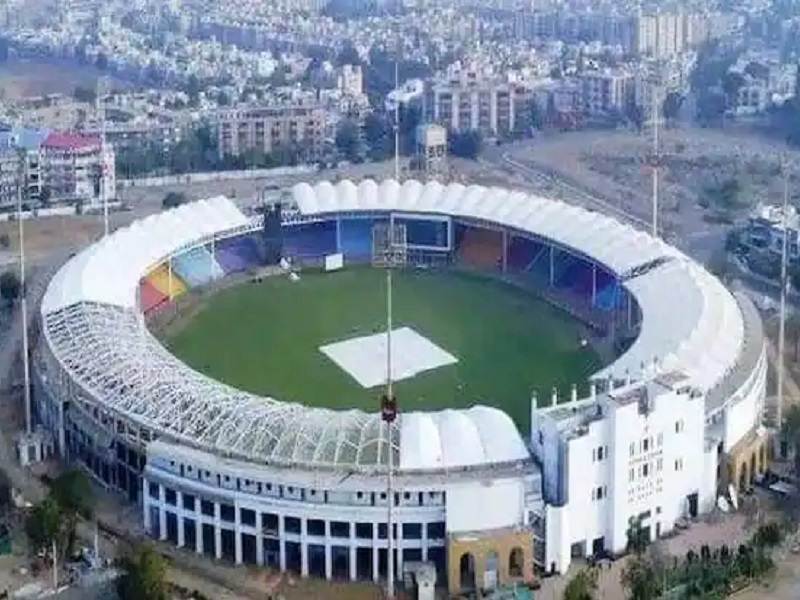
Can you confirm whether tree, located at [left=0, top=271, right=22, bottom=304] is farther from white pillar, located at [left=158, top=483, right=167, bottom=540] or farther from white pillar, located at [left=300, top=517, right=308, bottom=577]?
white pillar, located at [left=300, top=517, right=308, bottom=577]

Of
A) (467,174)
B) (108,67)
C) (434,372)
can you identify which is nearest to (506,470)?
(434,372)

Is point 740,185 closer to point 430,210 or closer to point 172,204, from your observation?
point 430,210

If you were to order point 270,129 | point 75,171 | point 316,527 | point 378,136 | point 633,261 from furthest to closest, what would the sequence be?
point 378,136 → point 270,129 → point 75,171 → point 633,261 → point 316,527

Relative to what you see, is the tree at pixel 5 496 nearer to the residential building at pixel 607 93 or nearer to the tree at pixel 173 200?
the tree at pixel 173 200

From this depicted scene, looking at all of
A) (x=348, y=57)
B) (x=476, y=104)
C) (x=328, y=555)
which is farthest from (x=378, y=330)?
(x=348, y=57)

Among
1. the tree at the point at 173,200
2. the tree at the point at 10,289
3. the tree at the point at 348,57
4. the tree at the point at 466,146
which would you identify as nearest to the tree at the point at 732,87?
the tree at the point at 466,146

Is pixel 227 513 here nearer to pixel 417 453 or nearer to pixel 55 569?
pixel 55 569
